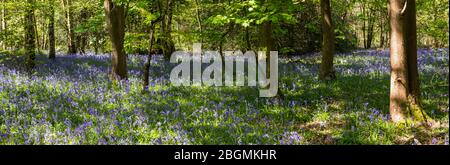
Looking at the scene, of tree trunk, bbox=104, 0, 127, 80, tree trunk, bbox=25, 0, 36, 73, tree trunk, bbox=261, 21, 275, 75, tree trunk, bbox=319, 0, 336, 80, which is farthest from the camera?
tree trunk, bbox=25, 0, 36, 73

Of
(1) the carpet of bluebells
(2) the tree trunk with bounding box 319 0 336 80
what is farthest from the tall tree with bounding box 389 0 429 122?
(2) the tree trunk with bounding box 319 0 336 80

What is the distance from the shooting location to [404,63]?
7.52 metres

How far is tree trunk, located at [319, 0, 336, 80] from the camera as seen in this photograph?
12.5 metres

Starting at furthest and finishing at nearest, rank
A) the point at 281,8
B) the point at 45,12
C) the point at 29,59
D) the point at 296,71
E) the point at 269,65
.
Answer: the point at 45,12, the point at 296,71, the point at 29,59, the point at 269,65, the point at 281,8

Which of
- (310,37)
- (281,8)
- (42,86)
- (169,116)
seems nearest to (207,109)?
(169,116)

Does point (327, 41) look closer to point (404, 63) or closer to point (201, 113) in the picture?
point (404, 63)

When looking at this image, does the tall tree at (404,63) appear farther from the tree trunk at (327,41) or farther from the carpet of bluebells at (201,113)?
the tree trunk at (327,41)

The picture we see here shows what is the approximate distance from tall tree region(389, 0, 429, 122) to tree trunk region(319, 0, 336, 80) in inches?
192

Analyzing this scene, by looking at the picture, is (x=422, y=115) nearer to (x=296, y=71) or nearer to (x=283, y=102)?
(x=283, y=102)

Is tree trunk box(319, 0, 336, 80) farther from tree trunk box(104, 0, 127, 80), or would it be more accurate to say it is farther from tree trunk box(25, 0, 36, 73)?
tree trunk box(25, 0, 36, 73)

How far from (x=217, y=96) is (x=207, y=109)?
1525 mm

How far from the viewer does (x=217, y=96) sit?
10.2 m
